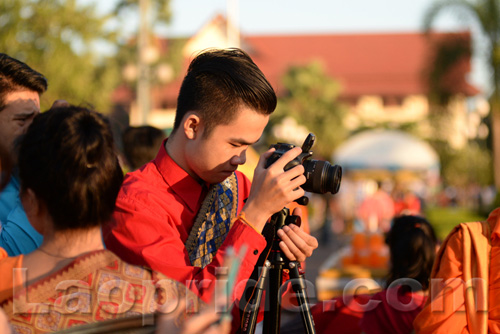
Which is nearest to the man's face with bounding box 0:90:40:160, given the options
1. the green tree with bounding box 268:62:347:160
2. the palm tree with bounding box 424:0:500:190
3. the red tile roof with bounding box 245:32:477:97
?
the palm tree with bounding box 424:0:500:190

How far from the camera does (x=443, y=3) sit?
1864 centimetres

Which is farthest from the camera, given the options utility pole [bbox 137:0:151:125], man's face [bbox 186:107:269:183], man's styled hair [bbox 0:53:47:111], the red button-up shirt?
utility pole [bbox 137:0:151:125]

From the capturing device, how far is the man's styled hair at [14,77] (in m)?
2.73

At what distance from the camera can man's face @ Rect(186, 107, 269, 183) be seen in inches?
95.9

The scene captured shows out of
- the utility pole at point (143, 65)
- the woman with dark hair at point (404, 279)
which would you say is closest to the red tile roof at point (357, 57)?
the utility pole at point (143, 65)

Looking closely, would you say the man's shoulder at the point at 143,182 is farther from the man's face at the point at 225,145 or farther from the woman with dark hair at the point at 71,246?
the woman with dark hair at the point at 71,246

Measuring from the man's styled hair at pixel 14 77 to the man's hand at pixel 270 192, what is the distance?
3.64 feet

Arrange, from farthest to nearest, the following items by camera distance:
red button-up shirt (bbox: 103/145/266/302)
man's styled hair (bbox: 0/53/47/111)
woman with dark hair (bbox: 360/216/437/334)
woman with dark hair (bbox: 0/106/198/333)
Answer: woman with dark hair (bbox: 360/216/437/334) → man's styled hair (bbox: 0/53/47/111) → red button-up shirt (bbox: 103/145/266/302) → woman with dark hair (bbox: 0/106/198/333)

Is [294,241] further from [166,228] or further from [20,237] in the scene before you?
[20,237]

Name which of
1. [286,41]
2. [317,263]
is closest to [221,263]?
[317,263]

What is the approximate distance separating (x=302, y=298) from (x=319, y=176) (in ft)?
1.53

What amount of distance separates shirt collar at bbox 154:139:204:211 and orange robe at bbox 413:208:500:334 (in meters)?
0.95

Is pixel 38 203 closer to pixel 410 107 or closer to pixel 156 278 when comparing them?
pixel 156 278

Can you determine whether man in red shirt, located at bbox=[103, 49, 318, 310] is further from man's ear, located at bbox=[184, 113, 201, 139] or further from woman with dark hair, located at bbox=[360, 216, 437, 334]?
woman with dark hair, located at bbox=[360, 216, 437, 334]
